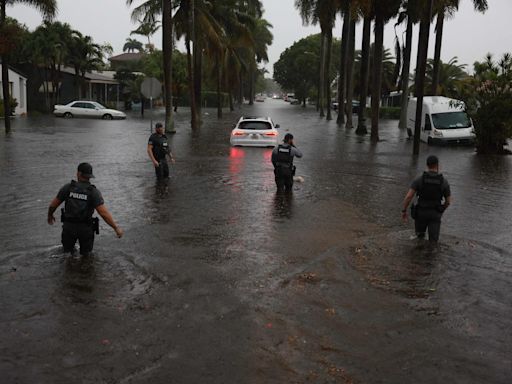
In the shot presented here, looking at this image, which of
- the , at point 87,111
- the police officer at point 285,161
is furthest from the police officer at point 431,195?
the , at point 87,111

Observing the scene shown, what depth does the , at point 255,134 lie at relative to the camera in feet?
73.0

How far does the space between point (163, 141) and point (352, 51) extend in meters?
29.2

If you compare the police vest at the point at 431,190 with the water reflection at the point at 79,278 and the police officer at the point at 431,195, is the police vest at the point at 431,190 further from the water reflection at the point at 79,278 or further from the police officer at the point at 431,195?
the water reflection at the point at 79,278

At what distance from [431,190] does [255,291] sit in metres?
3.26

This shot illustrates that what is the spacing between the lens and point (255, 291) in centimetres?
670

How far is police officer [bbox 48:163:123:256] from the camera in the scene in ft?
24.2

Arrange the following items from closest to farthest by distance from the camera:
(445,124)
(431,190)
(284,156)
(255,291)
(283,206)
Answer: (255,291), (431,190), (283,206), (284,156), (445,124)

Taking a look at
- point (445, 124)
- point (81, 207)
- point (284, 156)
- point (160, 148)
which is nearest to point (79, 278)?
point (81, 207)

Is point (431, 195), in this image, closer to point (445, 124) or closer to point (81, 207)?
point (81, 207)

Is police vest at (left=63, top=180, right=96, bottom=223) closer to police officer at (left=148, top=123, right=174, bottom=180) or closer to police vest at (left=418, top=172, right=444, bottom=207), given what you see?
police vest at (left=418, top=172, right=444, bottom=207)

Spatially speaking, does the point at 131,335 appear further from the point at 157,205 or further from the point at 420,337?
the point at 157,205

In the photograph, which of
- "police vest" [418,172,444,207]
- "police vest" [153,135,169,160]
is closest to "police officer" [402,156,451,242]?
"police vest" [418,172,444,207]

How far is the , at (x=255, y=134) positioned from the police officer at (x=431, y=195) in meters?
13.8

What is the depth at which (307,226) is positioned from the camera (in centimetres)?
1005
